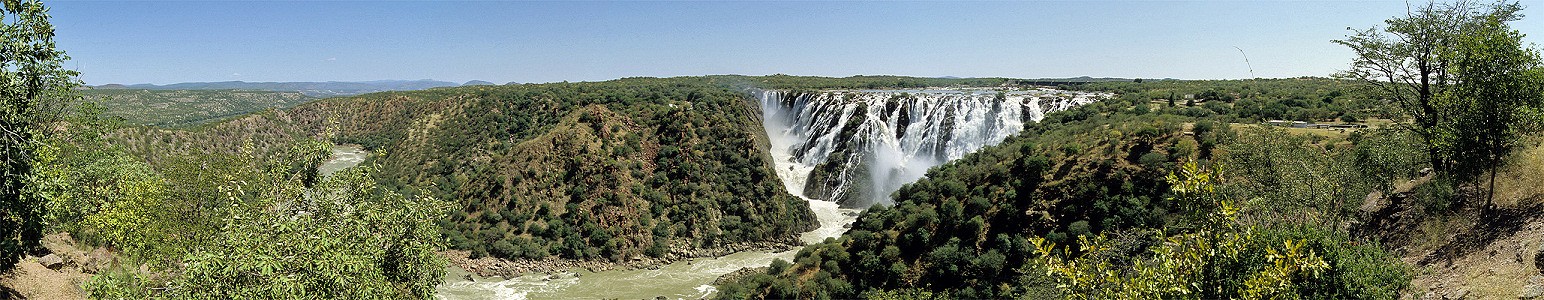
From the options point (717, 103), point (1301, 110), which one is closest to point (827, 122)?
point (717, 103)

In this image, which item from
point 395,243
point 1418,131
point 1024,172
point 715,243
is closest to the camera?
point 395,243

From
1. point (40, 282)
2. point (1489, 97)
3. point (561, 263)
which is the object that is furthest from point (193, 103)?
point (1489, 97)

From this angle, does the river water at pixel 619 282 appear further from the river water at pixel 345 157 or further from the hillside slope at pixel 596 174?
the river water at pixel 345 157

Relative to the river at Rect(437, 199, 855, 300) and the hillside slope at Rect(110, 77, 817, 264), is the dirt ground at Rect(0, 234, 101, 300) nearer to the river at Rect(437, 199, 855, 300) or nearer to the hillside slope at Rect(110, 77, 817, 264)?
the river at Rect(437, 199, 855, 300)

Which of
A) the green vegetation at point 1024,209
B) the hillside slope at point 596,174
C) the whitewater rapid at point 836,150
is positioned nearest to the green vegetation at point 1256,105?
the green vegetation at point 1024,209

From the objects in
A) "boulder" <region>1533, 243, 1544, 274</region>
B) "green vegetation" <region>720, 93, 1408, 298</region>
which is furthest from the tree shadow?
"green vegetation" <region>720, 93, 1408, 298</region>


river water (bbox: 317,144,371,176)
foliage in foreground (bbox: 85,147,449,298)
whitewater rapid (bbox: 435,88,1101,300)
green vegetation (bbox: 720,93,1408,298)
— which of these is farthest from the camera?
river water (bbox: 317,144,371,176)

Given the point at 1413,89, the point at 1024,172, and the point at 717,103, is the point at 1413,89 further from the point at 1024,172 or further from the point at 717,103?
the point at 717,103

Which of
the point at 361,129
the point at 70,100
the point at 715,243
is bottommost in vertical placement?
the point at 715,243
